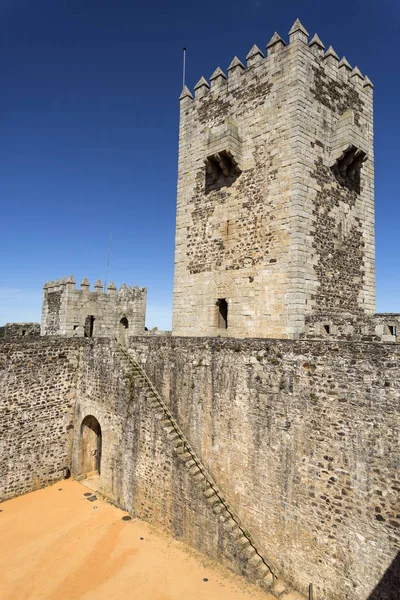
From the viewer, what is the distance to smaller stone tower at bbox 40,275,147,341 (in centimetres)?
2230

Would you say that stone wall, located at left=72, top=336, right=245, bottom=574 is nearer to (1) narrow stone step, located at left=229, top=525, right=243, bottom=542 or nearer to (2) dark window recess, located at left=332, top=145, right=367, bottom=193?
(1) narrow stone step, located at left=229, top=525, right=243, bottom=542

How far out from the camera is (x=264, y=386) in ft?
29.0

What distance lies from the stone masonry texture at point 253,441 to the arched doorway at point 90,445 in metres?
0.23

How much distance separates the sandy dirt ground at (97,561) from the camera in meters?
8.37

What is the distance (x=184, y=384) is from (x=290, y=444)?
3708 millimetres

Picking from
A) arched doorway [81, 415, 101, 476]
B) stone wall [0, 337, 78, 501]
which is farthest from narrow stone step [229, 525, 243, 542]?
stone wall [0, 337, 78, 501]

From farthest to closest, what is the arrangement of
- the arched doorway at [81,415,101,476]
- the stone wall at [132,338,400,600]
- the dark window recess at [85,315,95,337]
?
the dark window recess at [85,315,95,337]
the arched doorway at [81,415,101,476]
the stone wall at [132,338,400,600]

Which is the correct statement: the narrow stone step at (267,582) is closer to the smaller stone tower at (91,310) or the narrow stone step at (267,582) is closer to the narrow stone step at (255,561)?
the narrow stone step at (255,561)

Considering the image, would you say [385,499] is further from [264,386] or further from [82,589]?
[82,589]

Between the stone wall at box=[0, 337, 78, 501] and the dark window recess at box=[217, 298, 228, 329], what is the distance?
5.74 metres

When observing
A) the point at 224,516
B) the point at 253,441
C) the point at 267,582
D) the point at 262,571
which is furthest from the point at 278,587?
the point at 253,441

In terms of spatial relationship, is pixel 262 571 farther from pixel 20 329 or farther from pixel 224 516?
pixel 20 329

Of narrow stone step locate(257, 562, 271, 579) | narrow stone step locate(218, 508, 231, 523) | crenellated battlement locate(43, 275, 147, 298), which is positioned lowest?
narrow stone step locate(257, 562, 271, 579)

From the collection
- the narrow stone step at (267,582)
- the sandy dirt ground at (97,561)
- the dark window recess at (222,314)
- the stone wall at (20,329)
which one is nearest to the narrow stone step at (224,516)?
the sandy dirt ground at (97,561)
